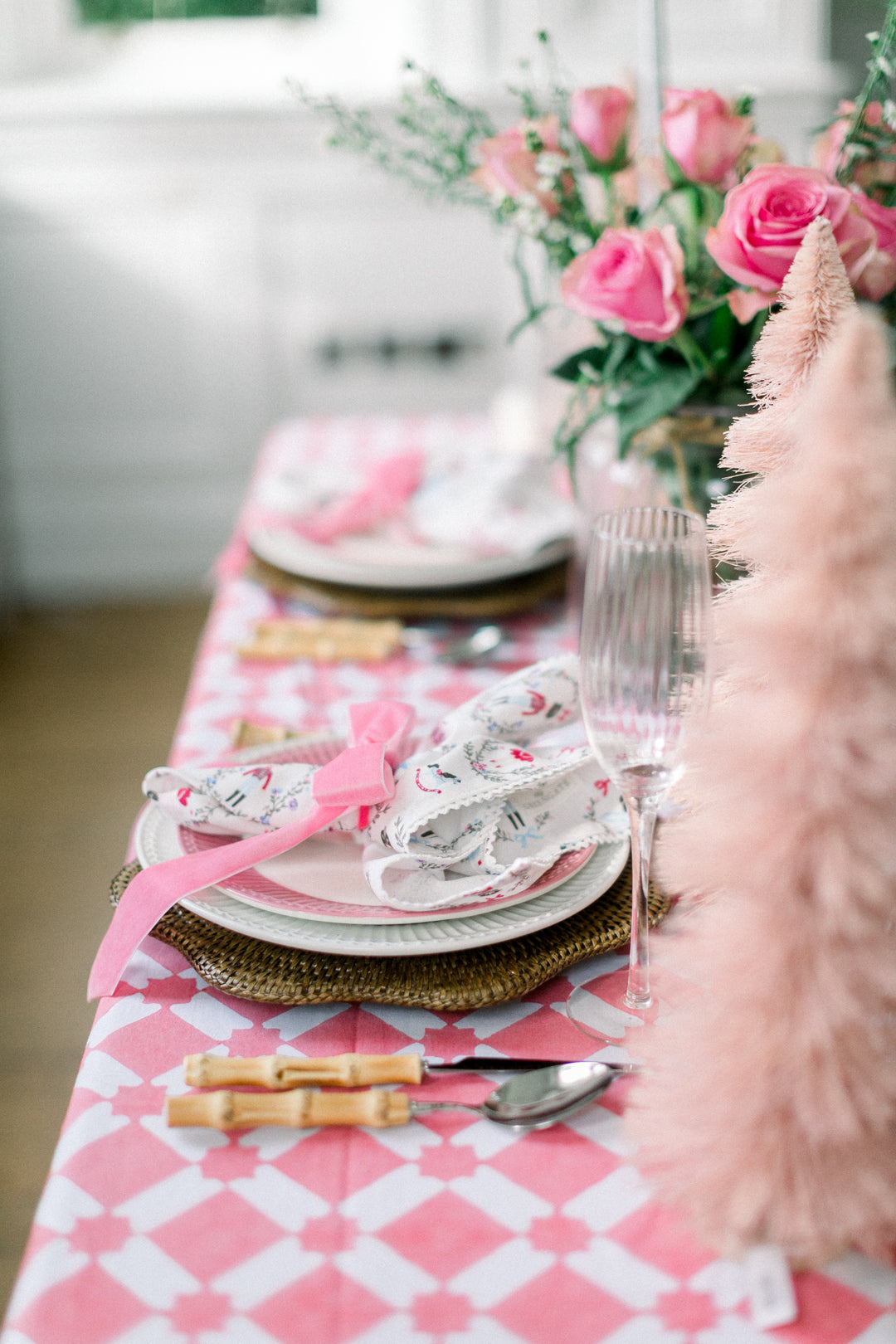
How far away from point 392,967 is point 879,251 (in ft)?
1.95

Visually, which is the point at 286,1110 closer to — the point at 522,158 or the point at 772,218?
the point at 772,218

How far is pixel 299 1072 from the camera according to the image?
589mm

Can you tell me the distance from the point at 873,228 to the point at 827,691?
515 millimetres

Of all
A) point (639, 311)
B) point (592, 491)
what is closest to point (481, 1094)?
point (639, 311)

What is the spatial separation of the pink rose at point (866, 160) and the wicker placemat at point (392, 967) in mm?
581

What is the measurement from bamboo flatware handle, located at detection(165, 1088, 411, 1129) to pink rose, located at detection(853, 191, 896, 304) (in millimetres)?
638

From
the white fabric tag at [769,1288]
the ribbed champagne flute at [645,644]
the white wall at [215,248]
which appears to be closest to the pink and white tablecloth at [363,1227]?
the white fabric tag at [769,1288]

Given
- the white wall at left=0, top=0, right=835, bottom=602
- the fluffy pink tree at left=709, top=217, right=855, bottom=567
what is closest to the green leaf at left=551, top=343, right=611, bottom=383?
the fluffy pink tree at left=709, top=217, right=855, bottom=567

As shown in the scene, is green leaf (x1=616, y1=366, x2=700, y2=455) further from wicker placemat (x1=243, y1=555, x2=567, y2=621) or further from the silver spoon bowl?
the silver spoon bowl

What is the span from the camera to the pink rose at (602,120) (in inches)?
36.5

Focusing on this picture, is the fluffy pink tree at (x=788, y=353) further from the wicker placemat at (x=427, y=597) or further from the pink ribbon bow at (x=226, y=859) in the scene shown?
the wicker placemat at (x=427, y=597)

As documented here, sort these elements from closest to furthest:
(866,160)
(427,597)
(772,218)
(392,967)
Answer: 1. (392,967)
2. (772,218)
3. (866,160)
4. (427,597)

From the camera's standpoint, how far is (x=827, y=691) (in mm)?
439

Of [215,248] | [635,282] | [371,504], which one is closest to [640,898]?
[635,282]
